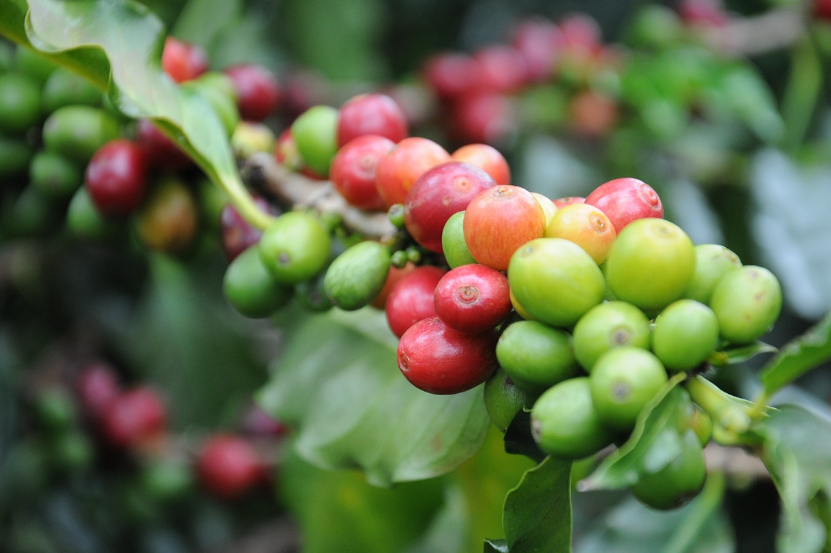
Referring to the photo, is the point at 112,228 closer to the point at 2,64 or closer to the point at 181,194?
the point at 181,194

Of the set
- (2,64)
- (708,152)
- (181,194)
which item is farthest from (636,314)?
(708,152)

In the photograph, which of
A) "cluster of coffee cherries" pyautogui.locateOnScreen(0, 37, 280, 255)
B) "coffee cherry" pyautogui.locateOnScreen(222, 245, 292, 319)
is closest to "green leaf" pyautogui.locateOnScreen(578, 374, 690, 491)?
"coffee cherry" pyautogui.locateOnScreen(222, 245, 292, 319)

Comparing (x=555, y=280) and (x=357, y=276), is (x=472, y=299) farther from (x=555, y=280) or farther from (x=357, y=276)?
(x=357, y=276)

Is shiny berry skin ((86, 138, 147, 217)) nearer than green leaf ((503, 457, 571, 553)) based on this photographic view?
No

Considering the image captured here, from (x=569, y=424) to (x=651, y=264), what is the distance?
7.4 inches

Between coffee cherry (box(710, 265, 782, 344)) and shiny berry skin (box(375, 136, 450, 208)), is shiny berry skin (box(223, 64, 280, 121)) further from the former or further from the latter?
coffee cherry (box(710, 265, 782, 344))

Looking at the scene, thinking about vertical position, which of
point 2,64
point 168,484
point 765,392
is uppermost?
point 765,392

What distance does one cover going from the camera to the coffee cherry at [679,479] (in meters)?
0.77

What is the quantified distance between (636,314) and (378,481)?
0.54 meters

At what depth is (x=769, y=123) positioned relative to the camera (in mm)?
2416

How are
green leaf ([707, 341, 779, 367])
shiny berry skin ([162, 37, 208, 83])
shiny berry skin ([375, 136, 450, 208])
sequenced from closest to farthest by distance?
green leaf ([707, 341, 779, 367]) → shiny berry skin ([375, 136, 450, 208]) → shiny berry skin ([162, 37, 208, 83])

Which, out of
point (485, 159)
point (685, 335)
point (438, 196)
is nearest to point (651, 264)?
A: point (685, 335)

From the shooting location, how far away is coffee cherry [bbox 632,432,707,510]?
0.77 m

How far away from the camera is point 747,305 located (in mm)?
747
